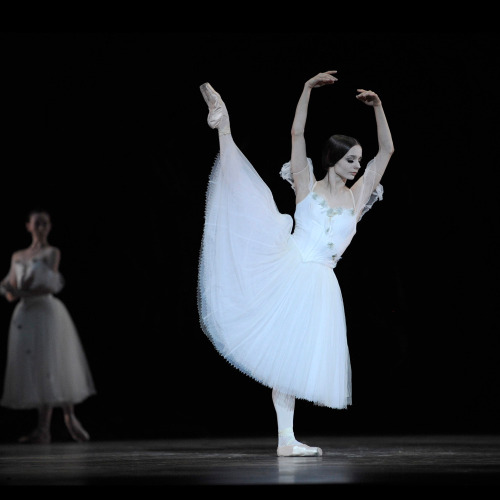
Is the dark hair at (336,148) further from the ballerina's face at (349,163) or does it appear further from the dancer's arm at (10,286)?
the dancer's arm at (10,286)

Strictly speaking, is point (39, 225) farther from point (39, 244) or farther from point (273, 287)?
point (273, 287)

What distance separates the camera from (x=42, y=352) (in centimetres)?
602

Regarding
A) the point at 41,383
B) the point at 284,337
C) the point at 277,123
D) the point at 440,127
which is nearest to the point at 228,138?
Result: the point at 284,337

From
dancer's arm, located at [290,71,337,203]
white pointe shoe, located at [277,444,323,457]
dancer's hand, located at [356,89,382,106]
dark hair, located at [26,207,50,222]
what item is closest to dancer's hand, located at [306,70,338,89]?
dancer's arm, located at [290,71,337,203]

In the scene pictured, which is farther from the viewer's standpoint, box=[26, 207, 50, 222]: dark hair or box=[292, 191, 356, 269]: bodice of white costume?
box=[26, 207, 50, 222]: dark hair

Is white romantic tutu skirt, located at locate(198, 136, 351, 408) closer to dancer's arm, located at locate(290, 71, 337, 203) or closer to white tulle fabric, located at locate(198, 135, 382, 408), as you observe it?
white tulle fabric, located at locate(198, 135, 382, 408)

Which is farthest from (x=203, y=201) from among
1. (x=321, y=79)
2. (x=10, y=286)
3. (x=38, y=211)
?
(x=321, y=79)

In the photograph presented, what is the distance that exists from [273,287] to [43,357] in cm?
226

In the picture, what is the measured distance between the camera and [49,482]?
2955 mm

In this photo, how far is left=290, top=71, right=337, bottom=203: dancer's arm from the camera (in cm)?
412

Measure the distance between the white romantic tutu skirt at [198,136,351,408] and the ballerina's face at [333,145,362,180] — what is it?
29 cm

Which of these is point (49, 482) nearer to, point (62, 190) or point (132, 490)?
point (132, 490)

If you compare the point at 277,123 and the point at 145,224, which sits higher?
the point at 277,123

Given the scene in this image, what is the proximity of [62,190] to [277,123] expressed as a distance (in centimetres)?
126
